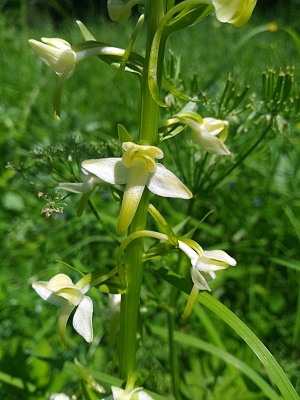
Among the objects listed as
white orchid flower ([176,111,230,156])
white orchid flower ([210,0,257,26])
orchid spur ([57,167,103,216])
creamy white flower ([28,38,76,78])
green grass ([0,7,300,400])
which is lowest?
green grass ([0,7,300,400])

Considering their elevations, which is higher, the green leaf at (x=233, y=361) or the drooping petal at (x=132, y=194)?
the drooping petal at (x=132, y=194)

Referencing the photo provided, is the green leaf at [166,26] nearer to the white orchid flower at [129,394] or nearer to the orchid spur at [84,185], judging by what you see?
the orchid spur at [84,185]

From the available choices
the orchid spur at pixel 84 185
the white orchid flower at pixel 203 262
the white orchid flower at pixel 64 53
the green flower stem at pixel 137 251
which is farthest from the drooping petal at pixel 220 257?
the white orchid flower at pixel 64 53

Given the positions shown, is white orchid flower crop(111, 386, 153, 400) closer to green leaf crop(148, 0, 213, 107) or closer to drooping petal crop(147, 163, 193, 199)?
drooping petal crop(147, 163, 193, 199)

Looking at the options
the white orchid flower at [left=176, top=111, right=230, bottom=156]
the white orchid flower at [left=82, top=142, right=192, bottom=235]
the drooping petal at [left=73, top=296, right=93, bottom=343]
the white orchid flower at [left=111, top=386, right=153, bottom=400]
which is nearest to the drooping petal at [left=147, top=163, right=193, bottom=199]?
the white orchid flower at [left=82, top=142, right=192, bottom=235]

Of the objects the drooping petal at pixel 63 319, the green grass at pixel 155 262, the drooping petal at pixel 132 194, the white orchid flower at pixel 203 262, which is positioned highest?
the drooping petal at pixel 132 194

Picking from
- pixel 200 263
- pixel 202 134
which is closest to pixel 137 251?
pixel 200 263

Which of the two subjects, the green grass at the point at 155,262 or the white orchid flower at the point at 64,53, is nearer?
the white orchid flower at the point at 64,53
